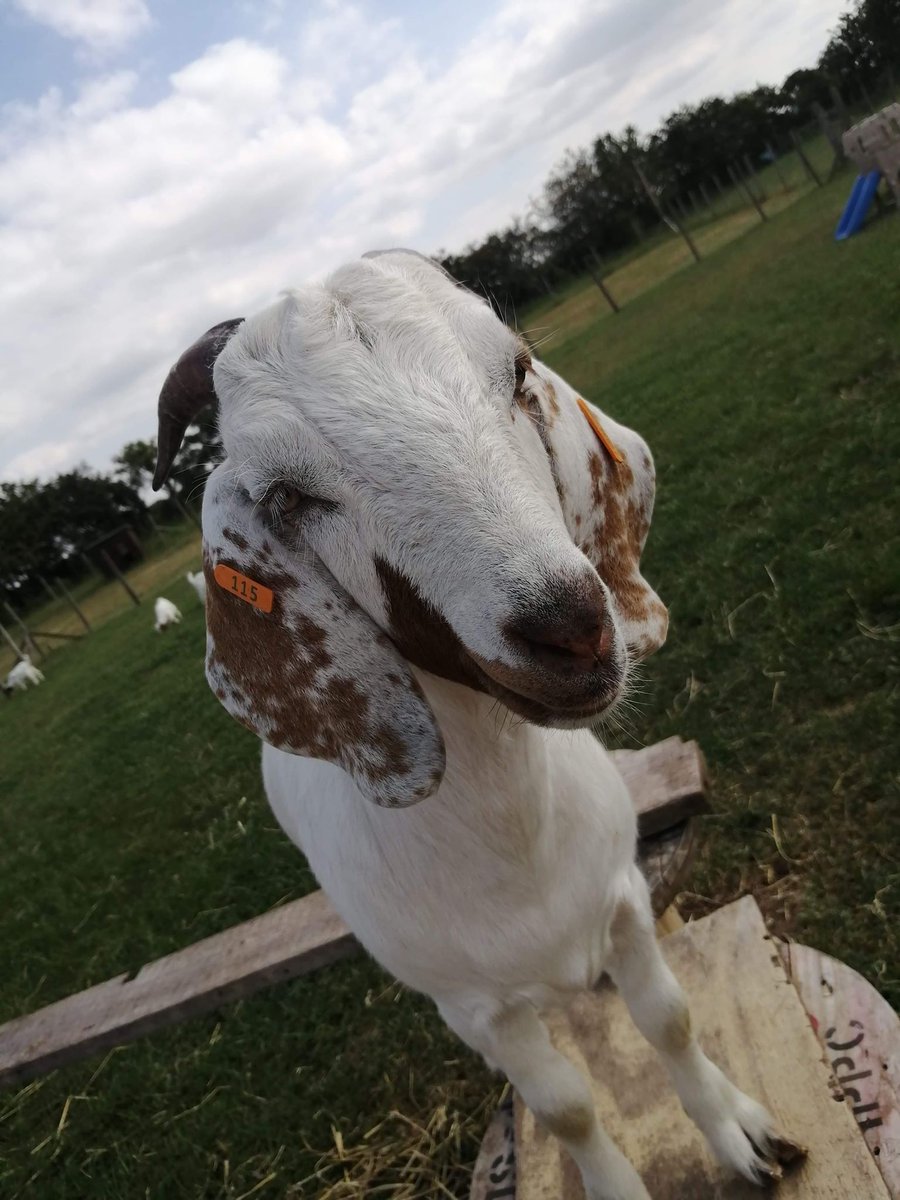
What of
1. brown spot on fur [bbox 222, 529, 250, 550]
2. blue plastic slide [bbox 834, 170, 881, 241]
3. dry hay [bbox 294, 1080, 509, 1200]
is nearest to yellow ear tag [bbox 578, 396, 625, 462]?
brown spot on fur [bbox 222, 529, 250, 550]

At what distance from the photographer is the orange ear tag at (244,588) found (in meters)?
1.41

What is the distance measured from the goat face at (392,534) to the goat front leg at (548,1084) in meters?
0.74

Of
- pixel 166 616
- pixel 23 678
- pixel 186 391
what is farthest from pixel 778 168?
pixel 186 391

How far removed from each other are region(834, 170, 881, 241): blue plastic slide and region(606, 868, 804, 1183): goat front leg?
1423 centimetres

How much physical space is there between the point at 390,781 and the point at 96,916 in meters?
4.77

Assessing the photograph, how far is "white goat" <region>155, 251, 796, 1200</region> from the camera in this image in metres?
1.25

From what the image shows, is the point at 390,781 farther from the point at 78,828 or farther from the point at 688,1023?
the point at 78,828

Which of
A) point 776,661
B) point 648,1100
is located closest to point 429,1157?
point 648,1100

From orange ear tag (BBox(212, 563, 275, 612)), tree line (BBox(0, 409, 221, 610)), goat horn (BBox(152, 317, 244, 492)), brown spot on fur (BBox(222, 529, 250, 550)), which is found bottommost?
orange ear tag (BBox(212, 563, 275, 612))

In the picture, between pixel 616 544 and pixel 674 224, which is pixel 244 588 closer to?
pixel 616 544

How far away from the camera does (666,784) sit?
260 centimetres

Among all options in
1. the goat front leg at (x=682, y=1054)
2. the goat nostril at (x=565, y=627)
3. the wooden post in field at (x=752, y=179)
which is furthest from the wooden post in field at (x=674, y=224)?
the goat nostril at (x=565, y=627)

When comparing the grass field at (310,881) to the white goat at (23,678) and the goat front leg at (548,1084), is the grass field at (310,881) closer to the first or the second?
the goat front leg at (548,1084)

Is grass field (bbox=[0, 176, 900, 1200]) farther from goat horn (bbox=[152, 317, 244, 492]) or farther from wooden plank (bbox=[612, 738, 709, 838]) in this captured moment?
goat horn (bbox=[152, 317, 244, 492])
